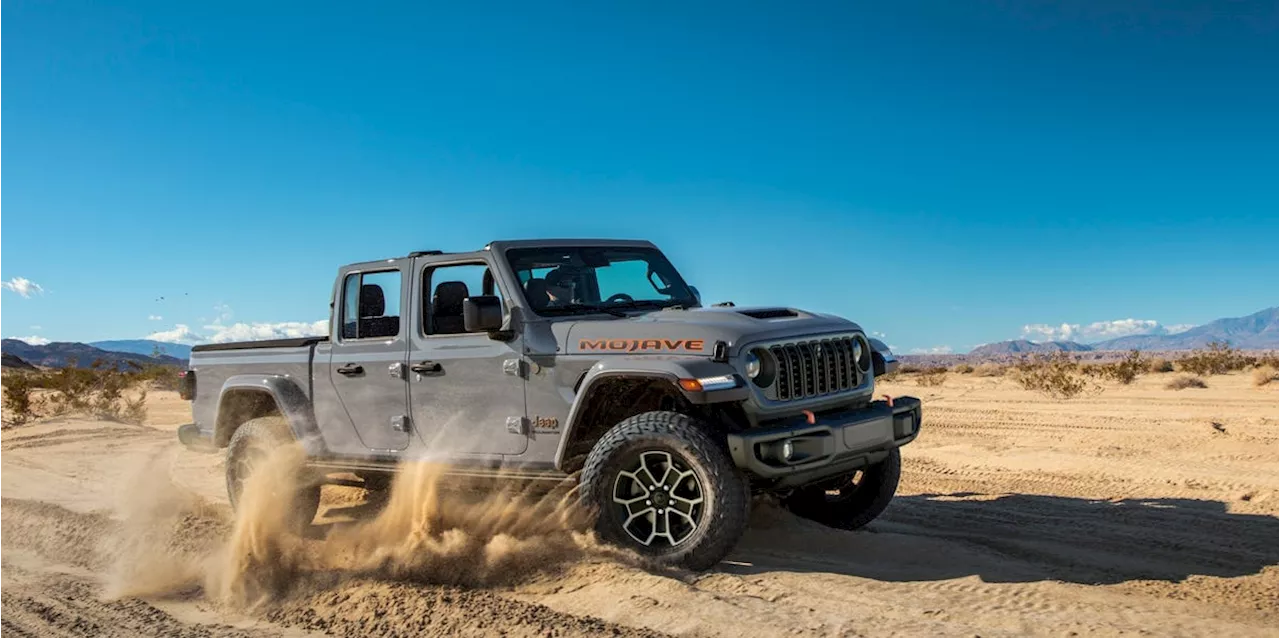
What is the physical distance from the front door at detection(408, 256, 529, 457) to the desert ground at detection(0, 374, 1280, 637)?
0.56m

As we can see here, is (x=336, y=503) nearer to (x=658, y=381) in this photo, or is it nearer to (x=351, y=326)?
(x=351, y=326)

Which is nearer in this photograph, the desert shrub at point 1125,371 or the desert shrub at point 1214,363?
the desert shrub at point 1125,371

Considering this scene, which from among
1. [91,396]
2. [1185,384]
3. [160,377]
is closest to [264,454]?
[91,396]

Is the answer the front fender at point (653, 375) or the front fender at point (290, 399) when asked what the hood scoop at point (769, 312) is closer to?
the front fender at point (653, 375)

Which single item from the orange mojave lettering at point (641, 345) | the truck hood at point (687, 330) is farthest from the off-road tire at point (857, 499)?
the orange mojave lettering at point (641, 345)

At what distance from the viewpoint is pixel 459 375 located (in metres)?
6.04

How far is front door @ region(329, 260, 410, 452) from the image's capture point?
6.39 meters

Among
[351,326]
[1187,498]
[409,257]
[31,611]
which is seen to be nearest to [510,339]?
[409,257]

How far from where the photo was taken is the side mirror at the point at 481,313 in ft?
18.1

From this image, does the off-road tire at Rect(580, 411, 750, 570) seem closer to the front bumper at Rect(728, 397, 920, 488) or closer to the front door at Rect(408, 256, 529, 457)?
the front bumper at Rect(728, 397, 920, 488)

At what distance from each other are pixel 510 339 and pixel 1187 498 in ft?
18.2

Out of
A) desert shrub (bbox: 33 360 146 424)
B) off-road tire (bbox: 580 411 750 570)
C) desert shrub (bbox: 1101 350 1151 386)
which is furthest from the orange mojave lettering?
desert shrub (bbox: 1101 350 1151 386)

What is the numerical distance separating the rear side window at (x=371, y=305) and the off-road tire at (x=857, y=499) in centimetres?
314

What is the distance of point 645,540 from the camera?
208 inches
